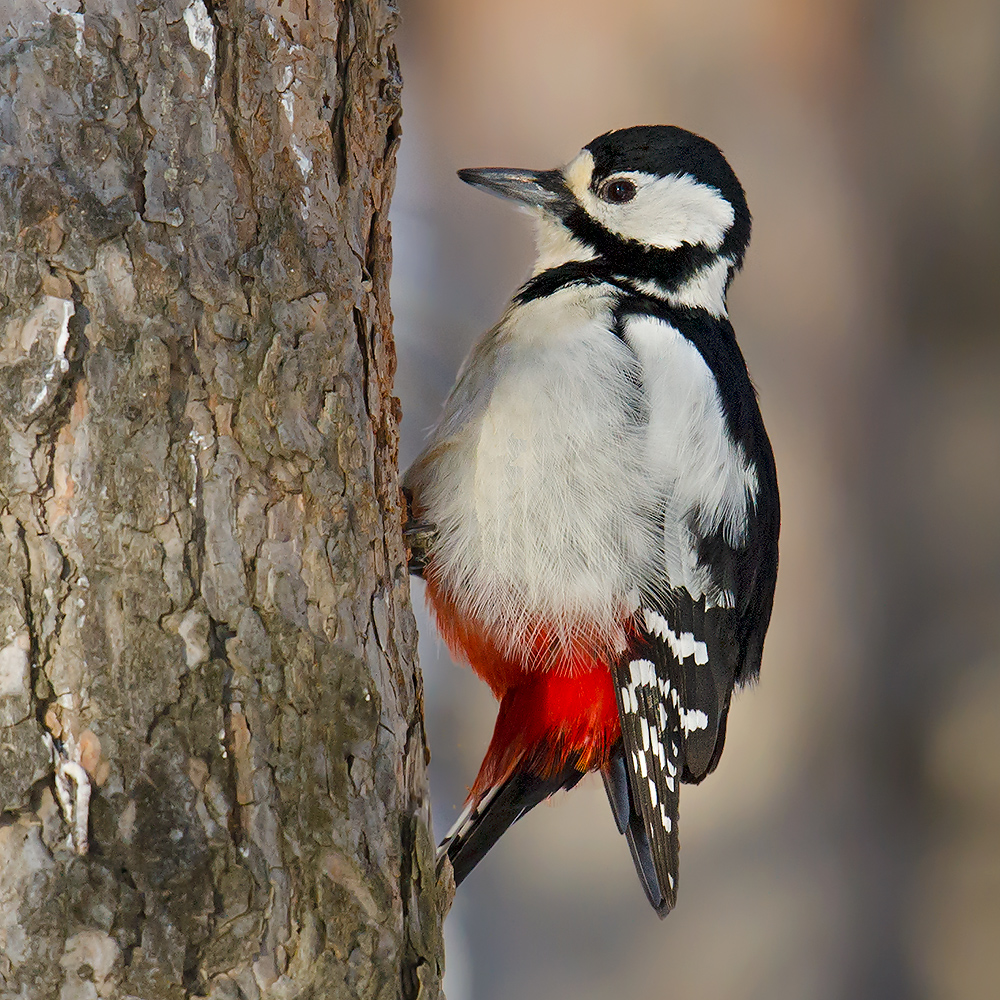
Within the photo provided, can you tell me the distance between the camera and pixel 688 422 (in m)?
1.35

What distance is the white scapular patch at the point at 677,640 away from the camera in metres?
1.37

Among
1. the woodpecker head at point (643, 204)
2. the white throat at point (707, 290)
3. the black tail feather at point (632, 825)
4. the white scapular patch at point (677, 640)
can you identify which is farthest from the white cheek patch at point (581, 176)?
the black tail feather at point (632, 825)

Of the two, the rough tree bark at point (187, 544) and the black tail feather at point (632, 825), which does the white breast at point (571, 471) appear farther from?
the rough tree bark at point (187, 544)

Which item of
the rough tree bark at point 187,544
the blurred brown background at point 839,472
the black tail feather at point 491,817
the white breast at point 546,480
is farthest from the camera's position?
the blurred brown background at point 839,472

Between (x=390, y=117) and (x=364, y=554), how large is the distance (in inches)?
19.5

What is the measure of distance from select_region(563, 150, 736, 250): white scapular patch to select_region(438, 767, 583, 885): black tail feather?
823 millimetres

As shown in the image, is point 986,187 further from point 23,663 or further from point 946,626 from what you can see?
point 23,663

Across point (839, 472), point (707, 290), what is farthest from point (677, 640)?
point (839, 472)

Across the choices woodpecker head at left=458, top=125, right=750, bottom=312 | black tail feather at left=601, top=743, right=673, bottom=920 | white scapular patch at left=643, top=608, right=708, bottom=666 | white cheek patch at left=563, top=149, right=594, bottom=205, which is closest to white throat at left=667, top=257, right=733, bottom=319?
woodpecker head at left=458, top=125, right=750, bottom=312

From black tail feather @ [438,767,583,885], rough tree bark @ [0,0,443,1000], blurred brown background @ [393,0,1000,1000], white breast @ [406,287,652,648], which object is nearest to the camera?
rough tree bark @ [0,0,443,1000]

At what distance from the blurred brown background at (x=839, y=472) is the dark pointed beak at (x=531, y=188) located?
682 mm

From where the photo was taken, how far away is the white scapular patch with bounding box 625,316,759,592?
1.33m

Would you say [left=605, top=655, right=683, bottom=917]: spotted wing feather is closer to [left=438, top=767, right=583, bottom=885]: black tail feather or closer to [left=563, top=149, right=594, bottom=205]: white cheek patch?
[left=438, top=767, right=583, bottom=885]: black tail feather

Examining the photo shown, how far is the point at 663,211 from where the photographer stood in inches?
61.4
